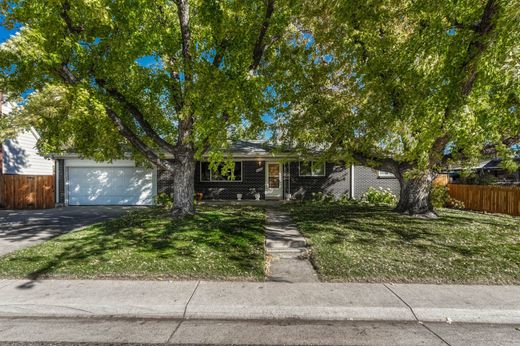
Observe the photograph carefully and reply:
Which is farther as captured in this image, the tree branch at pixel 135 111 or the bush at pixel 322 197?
the bush at pixel 322 197

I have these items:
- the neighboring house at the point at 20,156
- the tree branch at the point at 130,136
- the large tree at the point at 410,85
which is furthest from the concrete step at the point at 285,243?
the neighboring house at the point at 20,156

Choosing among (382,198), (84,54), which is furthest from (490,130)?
(84,54)

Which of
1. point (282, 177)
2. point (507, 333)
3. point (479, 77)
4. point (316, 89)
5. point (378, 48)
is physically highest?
point (378, 48)

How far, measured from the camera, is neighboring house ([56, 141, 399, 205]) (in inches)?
663

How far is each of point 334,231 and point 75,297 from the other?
6.53 m

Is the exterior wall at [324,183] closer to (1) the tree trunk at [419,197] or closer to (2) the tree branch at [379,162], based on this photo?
(2) the tree branch at [379,162]

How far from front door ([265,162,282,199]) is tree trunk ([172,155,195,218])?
302 inches

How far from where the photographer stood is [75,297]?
4629 millimetres

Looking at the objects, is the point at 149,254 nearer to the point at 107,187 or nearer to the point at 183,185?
the point at 183,185

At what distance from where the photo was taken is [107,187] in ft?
55.5

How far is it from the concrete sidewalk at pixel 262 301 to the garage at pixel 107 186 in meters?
12.1

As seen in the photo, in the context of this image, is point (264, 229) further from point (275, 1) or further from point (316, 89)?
point (275, 1)

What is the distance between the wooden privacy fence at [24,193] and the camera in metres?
15.9

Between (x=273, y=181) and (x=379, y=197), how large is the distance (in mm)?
6194
